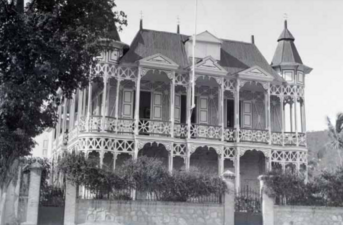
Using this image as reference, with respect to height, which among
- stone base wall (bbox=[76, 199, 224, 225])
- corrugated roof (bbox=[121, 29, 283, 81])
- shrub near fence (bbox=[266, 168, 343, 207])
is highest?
corrugated roof (bbox=[121, 29, 283, 81])

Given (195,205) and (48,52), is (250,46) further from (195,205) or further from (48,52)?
(48,52)

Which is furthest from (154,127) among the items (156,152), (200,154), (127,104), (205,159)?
(205,159)

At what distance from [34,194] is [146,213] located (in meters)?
4.35

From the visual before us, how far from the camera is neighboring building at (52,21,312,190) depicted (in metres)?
25.9

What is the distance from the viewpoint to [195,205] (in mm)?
19781

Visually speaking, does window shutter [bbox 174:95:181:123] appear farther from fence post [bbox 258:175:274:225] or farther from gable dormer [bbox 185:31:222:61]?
fence post [bbox 258:175:274:225]

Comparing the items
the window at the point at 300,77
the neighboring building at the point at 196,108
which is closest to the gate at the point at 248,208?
the neighboring building at the point at 196,108

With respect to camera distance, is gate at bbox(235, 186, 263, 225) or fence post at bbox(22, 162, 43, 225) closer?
Result: fence post at bbox(22, 162, 43, 225)

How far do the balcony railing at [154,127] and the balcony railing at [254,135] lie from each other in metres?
4.52

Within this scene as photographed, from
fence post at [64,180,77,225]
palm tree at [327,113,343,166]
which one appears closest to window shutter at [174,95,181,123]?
fence post at [64,180,77,225]

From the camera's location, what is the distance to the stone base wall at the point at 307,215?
2072 cm

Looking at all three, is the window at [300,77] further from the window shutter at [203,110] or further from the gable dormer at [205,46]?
the window shutter at [203,110]

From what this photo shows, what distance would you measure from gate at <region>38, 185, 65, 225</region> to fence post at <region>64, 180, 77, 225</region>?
21 centimetres

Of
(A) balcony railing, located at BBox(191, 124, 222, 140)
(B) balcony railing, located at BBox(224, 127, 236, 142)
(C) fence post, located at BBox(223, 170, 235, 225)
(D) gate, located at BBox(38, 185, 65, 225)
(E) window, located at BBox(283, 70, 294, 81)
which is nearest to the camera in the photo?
(D) gate, located at BBox(38, 185, 65, 225)
